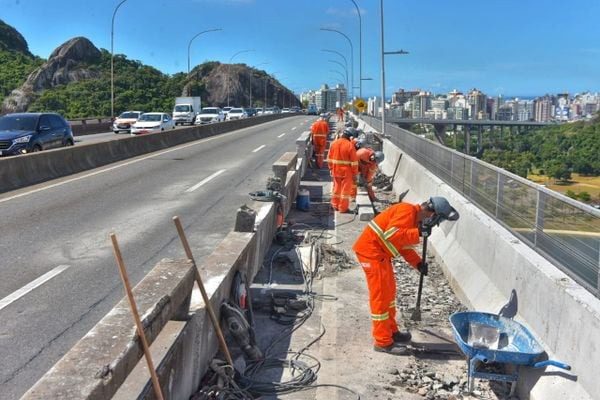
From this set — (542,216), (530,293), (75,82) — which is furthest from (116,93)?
(530,293)

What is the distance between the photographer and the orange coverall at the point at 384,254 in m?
6.04

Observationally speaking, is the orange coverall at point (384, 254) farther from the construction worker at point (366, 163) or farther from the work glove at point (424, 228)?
the construction worker at point (366, 163)

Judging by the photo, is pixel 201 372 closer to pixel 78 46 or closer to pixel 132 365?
pixel 132 365

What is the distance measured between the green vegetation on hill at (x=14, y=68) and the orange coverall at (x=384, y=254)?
79526 mm

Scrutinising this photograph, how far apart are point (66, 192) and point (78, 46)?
8732 centimetres

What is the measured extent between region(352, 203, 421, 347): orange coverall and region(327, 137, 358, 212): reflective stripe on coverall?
6.63 metres

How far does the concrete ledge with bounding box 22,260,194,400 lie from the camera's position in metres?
3.26

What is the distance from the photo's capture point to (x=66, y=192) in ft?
47.8

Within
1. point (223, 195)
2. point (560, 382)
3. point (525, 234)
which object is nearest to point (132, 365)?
point (560, 382)

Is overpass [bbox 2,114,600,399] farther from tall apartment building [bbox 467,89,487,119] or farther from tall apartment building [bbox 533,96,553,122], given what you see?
tall apartment building [bbox 533,96,553,122]

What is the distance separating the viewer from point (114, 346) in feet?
12.3

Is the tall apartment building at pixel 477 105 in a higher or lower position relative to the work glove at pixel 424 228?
higher

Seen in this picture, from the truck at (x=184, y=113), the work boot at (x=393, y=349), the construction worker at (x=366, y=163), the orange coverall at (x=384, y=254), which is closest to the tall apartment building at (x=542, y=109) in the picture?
the truck at (x=184, y=113)

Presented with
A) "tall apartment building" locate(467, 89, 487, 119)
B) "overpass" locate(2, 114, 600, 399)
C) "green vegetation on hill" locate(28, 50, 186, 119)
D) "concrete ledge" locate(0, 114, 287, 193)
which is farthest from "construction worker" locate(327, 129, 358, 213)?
"green vegetation on hill" locate(28, 50, 186, 119)
